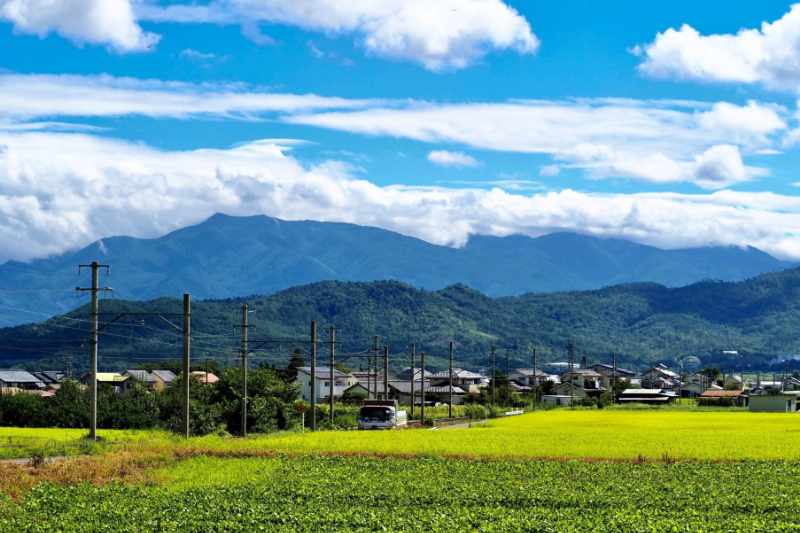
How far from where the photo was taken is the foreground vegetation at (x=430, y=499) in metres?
22.6

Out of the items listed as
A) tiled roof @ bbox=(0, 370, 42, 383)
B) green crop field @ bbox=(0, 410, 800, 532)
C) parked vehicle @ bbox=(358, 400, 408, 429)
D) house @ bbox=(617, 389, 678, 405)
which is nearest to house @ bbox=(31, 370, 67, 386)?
tiled roof @ bbox=(0, 370, 42, 383)

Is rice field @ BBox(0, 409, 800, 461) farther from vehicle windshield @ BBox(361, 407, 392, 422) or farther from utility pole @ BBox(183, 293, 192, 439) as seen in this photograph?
vehicle windshield @ BBox(361, 407, 392, 422)

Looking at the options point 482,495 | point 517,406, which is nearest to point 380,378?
point 517,406

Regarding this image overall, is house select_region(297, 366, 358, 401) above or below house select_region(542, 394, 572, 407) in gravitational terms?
above


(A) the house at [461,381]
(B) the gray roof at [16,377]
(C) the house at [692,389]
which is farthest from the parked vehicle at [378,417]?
(C) the house at [692,389]

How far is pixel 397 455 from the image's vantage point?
39.7 meters

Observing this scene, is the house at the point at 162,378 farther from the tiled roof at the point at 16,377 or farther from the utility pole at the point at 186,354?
the utility pole at the point at 186,354

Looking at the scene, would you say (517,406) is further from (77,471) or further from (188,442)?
(77,471)

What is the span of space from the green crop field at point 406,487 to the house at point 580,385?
12330cm

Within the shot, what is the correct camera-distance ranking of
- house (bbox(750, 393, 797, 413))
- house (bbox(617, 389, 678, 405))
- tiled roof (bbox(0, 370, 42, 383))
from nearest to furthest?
house (bbox(750, 393, 797, 413)), house (bbox(617, 389, 678, 405)), tiled roof (bbox(0, 370, 42, 383))

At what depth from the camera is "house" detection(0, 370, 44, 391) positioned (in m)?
150

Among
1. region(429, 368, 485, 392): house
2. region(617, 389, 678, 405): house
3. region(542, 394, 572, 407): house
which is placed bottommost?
region(542, 394, 572, 407): house

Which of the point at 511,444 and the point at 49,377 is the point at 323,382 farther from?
the point at 511,444

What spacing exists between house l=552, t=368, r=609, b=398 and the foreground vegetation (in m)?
135
